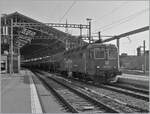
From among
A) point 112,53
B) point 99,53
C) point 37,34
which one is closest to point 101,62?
→ point 99,53

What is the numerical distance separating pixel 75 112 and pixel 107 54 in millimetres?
11579

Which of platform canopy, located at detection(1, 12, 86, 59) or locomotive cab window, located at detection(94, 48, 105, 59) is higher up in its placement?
platform canopy, located at detection(1, 12, 86, 59)

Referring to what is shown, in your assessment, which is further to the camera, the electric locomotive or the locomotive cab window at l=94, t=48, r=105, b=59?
the locomotive cab window at l=94, t=48, r=105, b=59

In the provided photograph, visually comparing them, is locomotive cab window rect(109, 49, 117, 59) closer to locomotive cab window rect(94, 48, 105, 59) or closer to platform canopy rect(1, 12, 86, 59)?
locomotive cab window rect(94, 48, 105, 59)

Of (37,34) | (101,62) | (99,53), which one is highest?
(37,34)

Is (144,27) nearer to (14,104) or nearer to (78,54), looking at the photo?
(78,54)

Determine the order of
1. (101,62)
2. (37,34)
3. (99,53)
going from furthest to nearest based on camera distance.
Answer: (37,34)
(99,53)
(101,62)

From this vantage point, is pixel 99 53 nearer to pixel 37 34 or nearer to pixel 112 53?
pixel 112 53

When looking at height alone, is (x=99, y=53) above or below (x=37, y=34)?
below

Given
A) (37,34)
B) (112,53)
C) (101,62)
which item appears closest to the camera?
(101,62)

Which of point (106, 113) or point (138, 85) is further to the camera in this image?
point (138, 85)

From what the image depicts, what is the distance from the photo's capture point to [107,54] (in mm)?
20500

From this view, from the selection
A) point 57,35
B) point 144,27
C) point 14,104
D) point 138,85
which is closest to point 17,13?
point 57,35

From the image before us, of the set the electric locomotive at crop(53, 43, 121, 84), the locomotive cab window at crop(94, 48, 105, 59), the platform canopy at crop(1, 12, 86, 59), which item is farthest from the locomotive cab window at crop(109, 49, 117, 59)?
the platform canopy at crop(1, 12, 86, 59)
